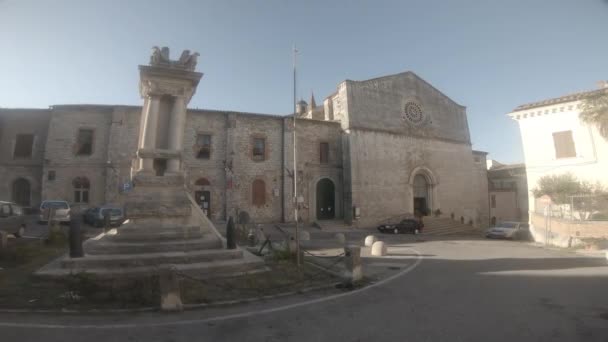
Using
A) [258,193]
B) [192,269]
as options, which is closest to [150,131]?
[192,269]

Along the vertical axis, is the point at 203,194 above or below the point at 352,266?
above

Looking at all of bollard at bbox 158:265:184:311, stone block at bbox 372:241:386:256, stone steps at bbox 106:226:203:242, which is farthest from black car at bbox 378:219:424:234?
bollard at bbox 158:265:184:311

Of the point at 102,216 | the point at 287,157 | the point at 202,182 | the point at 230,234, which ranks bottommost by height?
the point at 230,234

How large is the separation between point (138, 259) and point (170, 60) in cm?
621

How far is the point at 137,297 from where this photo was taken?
5.82 m

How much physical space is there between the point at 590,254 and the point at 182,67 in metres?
17.3

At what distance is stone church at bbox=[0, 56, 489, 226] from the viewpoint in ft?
71.9

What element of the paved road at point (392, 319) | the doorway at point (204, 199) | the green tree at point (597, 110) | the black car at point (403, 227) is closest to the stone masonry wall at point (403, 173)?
the black car at point (403, 227)

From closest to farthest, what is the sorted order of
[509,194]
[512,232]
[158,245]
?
1. [158,245]
2. [512,232]
3. [509,194]

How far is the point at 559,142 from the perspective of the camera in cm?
1933

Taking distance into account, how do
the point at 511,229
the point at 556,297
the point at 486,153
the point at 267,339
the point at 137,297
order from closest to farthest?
the point at 267,339, the point at 137,297, the point at 556,297, the point at 511,229, the point at 486,153

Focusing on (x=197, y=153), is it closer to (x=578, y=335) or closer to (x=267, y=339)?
(x=267, y=339)

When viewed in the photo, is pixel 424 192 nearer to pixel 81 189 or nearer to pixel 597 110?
pixel 597 110

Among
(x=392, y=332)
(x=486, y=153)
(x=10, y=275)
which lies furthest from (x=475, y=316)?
(x=486, y=153)
